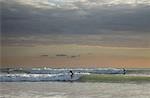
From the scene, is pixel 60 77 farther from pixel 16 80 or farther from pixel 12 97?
pixel 12 97

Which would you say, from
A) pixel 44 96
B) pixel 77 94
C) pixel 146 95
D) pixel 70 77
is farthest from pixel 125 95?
pixel 70 77

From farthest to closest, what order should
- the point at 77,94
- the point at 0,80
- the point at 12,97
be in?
the point at 0,80, the point at 77,94, the point at 12,97

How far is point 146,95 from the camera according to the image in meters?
22.7

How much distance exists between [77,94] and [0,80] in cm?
1634

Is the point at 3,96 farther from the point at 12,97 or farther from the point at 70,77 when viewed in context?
the point at 70,77

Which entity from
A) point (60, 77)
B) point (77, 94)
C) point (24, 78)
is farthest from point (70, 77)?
point (77, 94)

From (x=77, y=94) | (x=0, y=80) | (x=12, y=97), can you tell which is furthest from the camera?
(x=0, y=80)

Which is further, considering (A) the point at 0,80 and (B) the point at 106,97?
(A) the point at 0,80

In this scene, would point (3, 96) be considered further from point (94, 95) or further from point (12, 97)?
point (94, 95)

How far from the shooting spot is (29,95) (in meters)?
23.0

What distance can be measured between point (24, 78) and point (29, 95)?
17.0 meters

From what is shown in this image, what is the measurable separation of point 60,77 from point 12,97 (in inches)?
717

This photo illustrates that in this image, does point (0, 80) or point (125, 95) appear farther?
point (0, 80)

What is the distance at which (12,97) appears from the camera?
21984 millimetres
